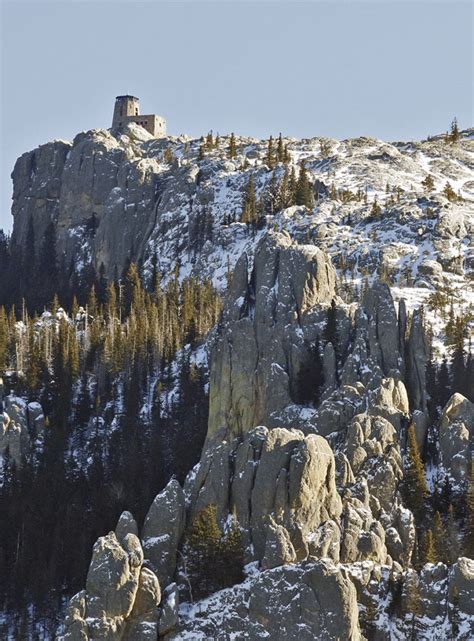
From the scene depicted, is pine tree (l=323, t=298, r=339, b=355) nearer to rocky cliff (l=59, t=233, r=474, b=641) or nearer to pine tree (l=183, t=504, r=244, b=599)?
rocky cliff (l=59, t=233, r=474, b=641)

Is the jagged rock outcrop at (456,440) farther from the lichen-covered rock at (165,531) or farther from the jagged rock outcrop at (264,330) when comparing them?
the lichen-covered rock at (165,531)

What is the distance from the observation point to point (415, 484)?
10488cm

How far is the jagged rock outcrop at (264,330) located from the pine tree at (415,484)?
46.9 feet

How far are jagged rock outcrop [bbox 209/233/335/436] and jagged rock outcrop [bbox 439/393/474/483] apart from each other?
1449 centimetres

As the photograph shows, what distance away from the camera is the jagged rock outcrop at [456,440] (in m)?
108

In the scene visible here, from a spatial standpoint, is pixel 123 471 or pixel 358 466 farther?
pixel 123 471

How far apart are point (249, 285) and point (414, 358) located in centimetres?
1815

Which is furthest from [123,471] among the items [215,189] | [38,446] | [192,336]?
[215,189]

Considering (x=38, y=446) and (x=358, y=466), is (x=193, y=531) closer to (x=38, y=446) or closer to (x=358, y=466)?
(x=358, y=466)

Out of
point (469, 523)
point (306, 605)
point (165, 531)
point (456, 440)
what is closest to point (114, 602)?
point (165, 531)

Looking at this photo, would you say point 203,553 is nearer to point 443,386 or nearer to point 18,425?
point 443,386

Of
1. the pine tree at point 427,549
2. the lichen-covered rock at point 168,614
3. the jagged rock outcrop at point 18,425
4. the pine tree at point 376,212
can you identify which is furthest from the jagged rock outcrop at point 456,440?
the pine tree at point 376,212

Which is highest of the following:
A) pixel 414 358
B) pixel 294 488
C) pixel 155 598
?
pixel 414 358

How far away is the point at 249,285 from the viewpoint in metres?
130
